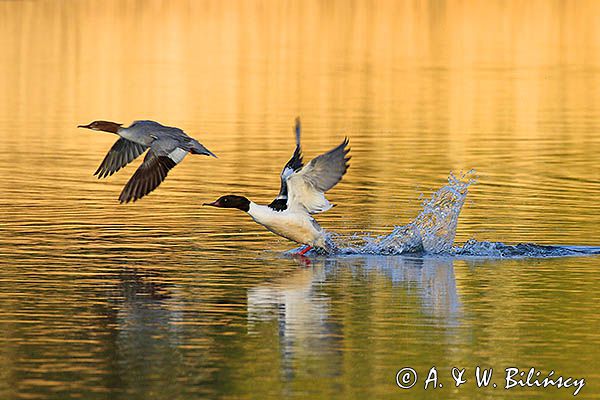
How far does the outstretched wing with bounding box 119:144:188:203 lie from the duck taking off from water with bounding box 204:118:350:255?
0.80 m

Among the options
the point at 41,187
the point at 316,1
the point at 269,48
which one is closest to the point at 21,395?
the point at 41,187

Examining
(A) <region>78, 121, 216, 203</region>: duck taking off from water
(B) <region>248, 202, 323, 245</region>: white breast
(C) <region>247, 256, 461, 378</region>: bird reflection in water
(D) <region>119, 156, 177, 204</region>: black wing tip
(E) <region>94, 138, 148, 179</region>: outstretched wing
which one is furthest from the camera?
(E) <region>94, 138, 148, 179</region>: outstretched wing

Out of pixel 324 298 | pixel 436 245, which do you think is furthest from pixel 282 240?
pixel 324 298

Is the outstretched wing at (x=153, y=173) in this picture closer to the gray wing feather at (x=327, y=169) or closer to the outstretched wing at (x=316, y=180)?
the outstretched wing at (x=316, y=180)

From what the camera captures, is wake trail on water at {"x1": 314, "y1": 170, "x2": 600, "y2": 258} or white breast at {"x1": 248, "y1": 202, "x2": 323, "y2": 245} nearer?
white breast at {"x1": 248, "y1": 202, "x2": 323, "y2": 245}

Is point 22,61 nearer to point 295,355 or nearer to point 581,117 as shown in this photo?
point 581,117

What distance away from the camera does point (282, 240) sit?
63.7ft

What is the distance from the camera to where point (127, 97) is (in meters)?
40.1

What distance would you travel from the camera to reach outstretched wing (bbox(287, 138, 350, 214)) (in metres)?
17.0

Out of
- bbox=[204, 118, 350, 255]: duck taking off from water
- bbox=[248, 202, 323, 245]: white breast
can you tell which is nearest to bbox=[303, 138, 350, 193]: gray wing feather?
bbox=[204, 118, 350, 255]: duck taking off from water

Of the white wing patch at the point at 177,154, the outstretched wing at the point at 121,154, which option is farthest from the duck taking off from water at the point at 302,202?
the outstretched wing at the point at 121,154

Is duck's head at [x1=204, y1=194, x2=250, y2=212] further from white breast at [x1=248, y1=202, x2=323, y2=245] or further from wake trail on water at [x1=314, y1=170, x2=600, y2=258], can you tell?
wake trail on water at [x1=314, y1=170, x2=600, y2=258]

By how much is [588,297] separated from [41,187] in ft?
36.4

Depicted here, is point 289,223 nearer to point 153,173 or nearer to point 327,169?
point 327,169
